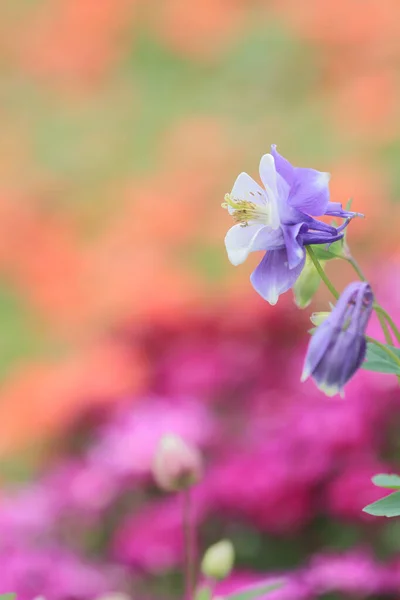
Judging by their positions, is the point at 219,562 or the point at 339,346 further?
the point at 219,562

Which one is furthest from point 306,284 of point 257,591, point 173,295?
point 173,295

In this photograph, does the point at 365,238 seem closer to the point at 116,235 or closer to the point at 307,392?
the point at 116,235

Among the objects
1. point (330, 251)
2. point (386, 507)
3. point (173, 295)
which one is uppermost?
point (173, 295)

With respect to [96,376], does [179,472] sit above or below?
below

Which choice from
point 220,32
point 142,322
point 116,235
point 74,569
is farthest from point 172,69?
point 74,569

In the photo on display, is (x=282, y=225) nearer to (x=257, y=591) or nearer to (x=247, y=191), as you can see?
(x=247, y=191)

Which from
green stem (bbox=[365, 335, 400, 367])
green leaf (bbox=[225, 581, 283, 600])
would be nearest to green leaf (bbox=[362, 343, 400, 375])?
green stem (bbox=[365, 335, 400, 367])

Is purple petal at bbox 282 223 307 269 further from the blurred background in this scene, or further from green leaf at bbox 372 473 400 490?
the blurred background
